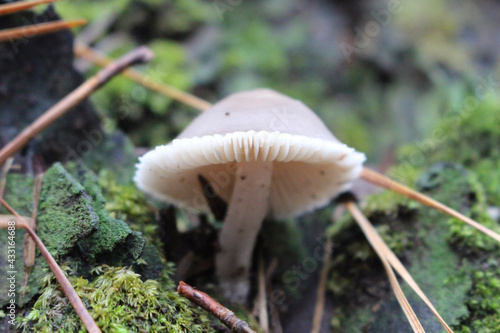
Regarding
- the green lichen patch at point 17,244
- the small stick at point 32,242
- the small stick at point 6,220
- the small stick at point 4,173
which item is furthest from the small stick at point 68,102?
the small stick at point 6,220

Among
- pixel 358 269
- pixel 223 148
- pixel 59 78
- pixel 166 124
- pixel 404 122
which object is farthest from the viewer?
pixel 404 122

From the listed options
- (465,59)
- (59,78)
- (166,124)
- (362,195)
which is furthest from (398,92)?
(59,78)

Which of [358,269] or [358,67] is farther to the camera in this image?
[358,67]

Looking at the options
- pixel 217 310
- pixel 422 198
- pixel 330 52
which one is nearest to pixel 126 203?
pixel 217 310

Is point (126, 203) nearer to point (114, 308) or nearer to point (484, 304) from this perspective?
point (114, 308)

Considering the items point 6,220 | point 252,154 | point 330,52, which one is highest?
point 330,52

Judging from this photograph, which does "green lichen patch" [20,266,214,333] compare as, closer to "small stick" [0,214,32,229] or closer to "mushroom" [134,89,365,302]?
"small stick" [0,214,32,229]

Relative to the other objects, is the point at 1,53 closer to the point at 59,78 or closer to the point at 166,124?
the point at 59,78
